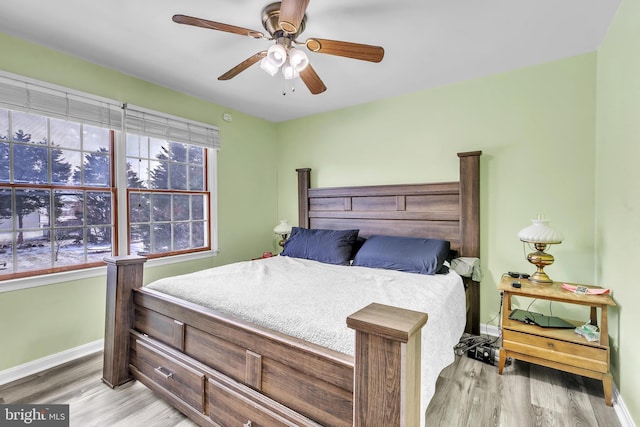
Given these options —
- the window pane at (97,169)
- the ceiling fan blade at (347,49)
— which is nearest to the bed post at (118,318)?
the window pane at (97,169)

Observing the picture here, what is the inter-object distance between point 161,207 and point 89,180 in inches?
26.7

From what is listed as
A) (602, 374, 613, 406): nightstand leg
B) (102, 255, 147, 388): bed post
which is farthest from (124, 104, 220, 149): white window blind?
(602, 374, 613, 406): nightstand leg

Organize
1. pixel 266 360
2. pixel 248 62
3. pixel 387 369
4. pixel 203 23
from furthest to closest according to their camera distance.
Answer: pixel 248 62 → pixel 203 23 → pixel 266 360 → pixel 387 369

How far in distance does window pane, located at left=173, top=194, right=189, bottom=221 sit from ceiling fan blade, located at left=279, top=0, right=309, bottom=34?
2.38m

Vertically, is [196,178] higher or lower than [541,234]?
higher

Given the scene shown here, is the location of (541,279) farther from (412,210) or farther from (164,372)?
(164,372)

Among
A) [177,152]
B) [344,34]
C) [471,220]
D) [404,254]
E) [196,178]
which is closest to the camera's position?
[344,34]

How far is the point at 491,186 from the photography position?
2.83 meters

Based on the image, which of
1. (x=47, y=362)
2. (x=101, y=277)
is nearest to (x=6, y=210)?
(x=101, y=277)

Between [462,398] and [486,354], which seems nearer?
[462,398]

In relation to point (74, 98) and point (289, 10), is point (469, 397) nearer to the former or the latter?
point (289, 10)

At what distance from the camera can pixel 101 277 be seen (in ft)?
8.71

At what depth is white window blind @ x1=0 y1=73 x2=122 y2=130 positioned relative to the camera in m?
2.15

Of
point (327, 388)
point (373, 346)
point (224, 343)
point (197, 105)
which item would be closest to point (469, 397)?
point (327, 388)
